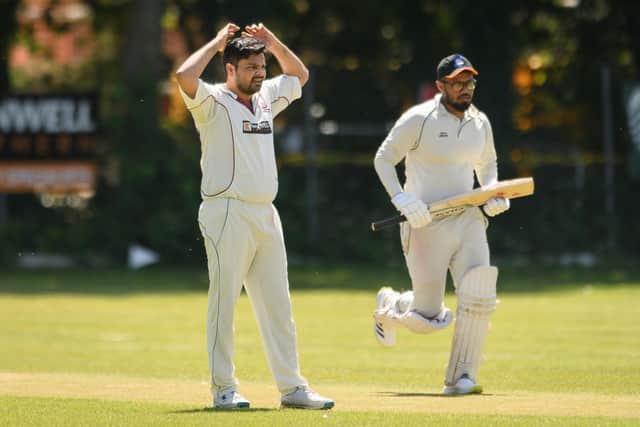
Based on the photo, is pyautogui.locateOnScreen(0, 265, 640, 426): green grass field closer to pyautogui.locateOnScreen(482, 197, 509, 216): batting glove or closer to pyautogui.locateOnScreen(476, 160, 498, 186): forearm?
pyautogui.locateOnScreen(482, 197, 509, 216): batting glove

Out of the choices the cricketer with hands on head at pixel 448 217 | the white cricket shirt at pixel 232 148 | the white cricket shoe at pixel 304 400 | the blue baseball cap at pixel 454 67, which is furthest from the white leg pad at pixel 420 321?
the white cricket shirt at pixel 232 148

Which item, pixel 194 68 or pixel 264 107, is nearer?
pixel 194 68

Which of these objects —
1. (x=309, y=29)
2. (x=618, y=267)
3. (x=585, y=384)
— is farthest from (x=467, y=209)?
(x=309, y=29)

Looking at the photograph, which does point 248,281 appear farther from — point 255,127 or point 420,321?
point 420,321

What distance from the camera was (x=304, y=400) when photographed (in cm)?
953

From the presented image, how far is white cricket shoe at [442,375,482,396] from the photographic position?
1043 centimetres

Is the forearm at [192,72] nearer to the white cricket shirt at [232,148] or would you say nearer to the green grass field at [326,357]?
the white cricket shirt at [232,148]

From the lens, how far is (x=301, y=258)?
87.8ft

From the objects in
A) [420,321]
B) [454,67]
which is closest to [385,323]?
[420,321]

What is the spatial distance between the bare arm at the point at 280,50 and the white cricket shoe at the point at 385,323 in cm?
188

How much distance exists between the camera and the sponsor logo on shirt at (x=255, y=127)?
955 centimetres

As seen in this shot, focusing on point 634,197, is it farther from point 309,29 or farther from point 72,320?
point 72,320

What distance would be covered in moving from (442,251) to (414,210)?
19.8 inches

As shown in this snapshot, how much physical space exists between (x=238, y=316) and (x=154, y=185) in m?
9.16
